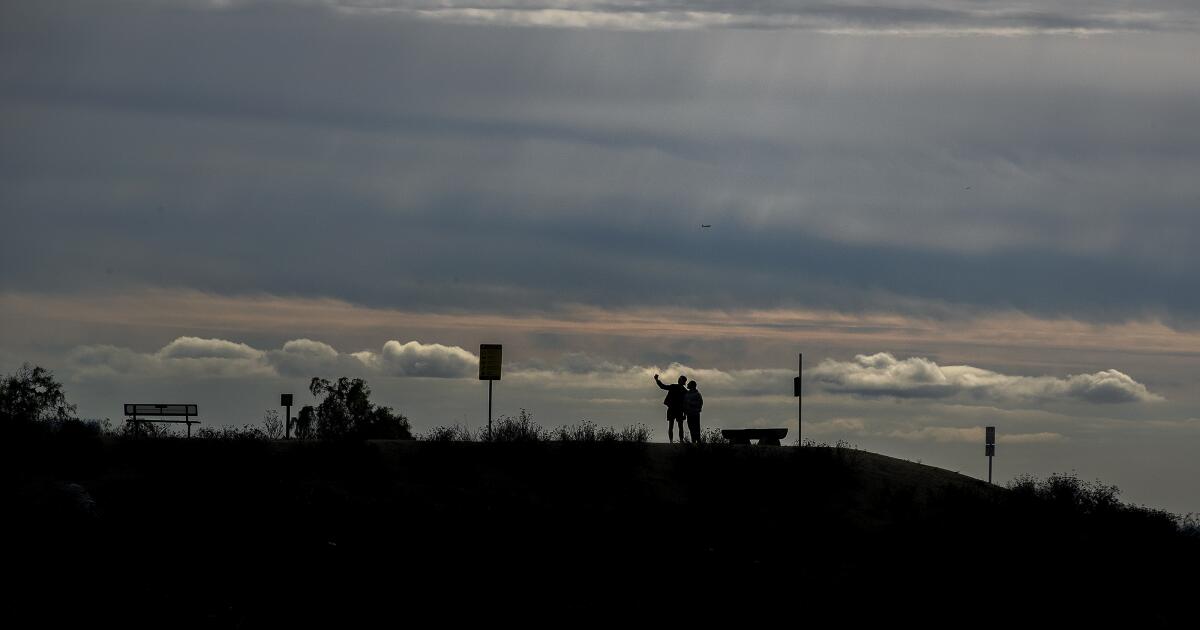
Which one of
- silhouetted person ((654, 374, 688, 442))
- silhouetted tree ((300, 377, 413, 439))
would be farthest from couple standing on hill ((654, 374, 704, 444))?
silhouetted tree ((300, 377, 413, 439))

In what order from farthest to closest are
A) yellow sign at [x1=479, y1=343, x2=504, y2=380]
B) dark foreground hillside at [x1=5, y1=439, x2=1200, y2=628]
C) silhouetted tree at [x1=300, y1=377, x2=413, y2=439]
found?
silhouetted tree at [x1=300, y1=377, x2=413, y2=439] < yellow sign at [x1=479, y1=343, x2=504, y2=380] < dark foreground hillside at [x1=5, y1=439, x2=1200, y2=628]

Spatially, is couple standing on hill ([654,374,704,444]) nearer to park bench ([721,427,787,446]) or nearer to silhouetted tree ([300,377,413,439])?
park bench ([721,427,787,446])

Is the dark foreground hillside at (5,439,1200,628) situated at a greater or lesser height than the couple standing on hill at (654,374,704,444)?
lesser

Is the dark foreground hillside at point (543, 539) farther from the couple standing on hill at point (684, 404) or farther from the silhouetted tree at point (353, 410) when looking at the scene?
the silhouetted tree at point (353, 410)

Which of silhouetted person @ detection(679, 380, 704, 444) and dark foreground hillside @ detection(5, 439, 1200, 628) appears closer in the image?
dark foreground hillside @ detection(5, 439, 1200, 628)

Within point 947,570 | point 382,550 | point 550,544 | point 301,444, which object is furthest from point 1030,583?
point 301,444

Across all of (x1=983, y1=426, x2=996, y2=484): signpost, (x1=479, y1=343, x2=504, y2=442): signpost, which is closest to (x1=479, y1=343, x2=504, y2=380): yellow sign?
(x1=479, y1=343, x2=504, y2=442): signpost

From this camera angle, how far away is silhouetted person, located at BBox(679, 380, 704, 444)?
123ft

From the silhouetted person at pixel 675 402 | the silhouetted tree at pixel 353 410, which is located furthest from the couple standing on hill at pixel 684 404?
the silhouetted tree at pixel 353 410

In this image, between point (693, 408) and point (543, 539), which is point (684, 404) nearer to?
point (693, 408)

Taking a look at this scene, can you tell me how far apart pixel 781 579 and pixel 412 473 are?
29.1 feet

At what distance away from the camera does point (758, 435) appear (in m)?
40.6

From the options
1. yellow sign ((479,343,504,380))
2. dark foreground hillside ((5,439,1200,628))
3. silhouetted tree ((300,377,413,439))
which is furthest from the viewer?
silhouetted tree ((300,377,413,439))

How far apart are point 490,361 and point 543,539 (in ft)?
21.7
